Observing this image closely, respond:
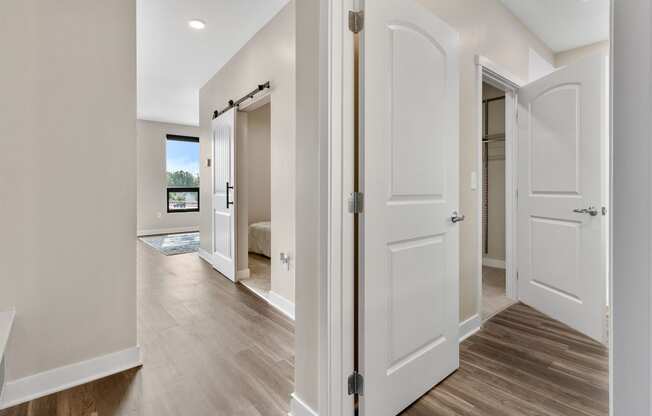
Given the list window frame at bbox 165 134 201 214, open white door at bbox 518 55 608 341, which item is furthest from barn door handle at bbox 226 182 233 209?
window frame at bbox 165 134 201 214

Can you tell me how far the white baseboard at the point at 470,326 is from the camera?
234 cm

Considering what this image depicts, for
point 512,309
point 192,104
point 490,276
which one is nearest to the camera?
point 512,309

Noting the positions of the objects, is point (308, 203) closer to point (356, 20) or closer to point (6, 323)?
point (356, 20)

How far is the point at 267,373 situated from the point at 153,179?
7389mm

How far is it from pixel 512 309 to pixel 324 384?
2.35m

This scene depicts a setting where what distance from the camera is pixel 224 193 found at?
4086 mm

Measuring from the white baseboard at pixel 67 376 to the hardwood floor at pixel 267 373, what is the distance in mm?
54

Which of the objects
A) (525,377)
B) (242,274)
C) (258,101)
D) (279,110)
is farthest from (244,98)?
(525,377)

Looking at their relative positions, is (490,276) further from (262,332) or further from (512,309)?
(262,332)

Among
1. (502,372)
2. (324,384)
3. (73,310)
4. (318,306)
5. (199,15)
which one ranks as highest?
(199,15)

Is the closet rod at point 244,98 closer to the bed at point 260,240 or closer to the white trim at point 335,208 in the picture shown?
the bed at point 260,240

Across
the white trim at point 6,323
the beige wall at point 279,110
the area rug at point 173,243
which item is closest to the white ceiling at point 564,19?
the beige wall at point 279,110

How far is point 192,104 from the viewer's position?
6.30 metres

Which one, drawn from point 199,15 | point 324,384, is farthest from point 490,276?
point 199,15
